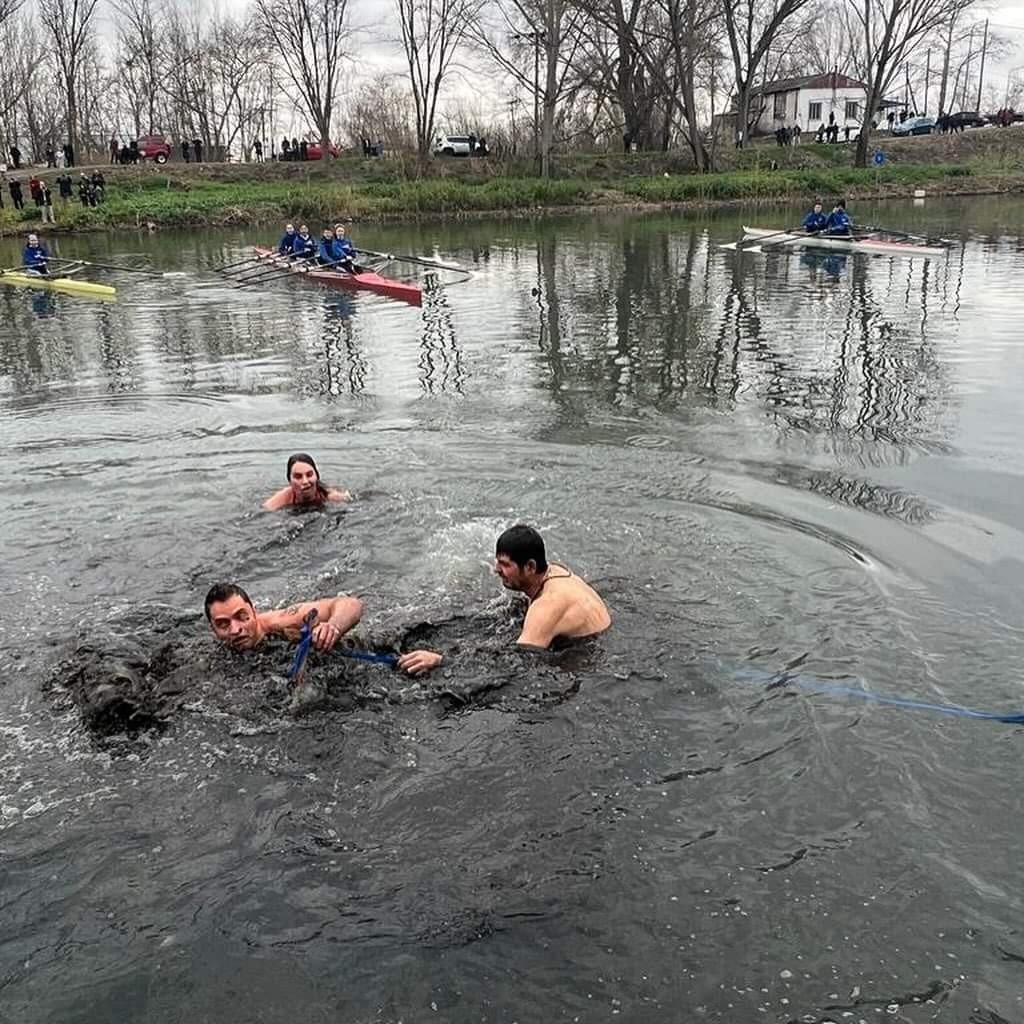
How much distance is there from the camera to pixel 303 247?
26875mm

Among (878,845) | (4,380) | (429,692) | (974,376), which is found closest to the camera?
(878,845)

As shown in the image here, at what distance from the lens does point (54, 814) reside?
15.9 ft

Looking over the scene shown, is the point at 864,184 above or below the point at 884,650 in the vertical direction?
above

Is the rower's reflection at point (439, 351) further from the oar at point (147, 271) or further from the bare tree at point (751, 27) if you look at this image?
the bare tree at point (751, 27)

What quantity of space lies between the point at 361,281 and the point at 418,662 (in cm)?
1871

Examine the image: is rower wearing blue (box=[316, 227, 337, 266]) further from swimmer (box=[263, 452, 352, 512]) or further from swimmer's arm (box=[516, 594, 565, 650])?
swimmer's arm (box=[516, 594, 565, 650])

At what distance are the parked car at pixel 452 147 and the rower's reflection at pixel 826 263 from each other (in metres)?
36.6

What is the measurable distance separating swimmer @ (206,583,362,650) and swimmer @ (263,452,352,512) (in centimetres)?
259

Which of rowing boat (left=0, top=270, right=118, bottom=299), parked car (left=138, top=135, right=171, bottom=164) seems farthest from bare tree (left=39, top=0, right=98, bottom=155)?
rowing boat (left=0, top=270, right=118, bottom=299)

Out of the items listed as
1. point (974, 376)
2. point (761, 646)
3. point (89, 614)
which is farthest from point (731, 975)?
point (974, 376)

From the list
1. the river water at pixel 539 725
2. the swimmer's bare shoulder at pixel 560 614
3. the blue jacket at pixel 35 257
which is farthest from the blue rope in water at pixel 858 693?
the blue jacket at pixel 35 257

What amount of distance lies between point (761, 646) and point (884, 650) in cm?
81

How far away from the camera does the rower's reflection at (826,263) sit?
25.2 m

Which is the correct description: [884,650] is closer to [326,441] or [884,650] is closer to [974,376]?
[326,441]
